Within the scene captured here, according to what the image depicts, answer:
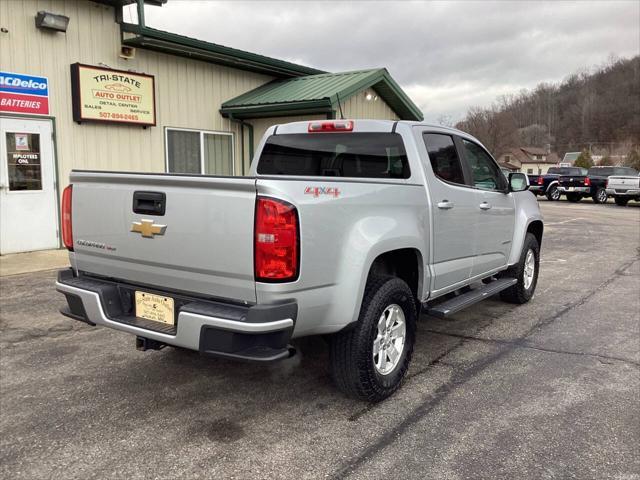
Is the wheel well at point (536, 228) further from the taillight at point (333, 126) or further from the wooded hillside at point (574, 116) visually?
the wooded hillside at point (574, 116)

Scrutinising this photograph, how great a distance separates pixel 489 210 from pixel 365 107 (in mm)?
8212

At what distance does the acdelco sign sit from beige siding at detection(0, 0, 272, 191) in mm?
110

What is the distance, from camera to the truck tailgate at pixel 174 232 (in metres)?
2.84

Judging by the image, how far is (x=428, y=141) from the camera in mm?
4301

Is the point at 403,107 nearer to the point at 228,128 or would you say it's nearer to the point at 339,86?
the point at 339,86

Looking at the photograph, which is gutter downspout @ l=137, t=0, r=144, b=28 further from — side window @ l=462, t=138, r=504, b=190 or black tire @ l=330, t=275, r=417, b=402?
black tire @ l=330, t=275, r=417, b=402

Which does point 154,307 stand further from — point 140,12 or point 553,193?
point 553,193

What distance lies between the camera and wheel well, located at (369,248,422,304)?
3791mm

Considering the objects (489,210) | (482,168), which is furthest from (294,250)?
(482,168)

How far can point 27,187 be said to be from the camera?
8.97 meters

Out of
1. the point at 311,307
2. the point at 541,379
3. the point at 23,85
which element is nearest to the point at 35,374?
the point at 311,307

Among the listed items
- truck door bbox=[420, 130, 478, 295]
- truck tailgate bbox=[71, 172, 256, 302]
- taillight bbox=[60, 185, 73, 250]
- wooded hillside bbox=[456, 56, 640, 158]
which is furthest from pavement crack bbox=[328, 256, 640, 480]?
wooded hillside bbox=[456, 56, 640, 158]

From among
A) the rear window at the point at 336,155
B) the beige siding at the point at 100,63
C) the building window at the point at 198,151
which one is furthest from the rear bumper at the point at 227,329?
the building window at the point at 198,151

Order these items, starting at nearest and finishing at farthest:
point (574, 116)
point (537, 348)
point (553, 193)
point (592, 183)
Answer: point (537, 348) → point (592, 183) → point (553, 193) → point (574, 116)
